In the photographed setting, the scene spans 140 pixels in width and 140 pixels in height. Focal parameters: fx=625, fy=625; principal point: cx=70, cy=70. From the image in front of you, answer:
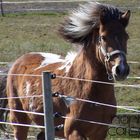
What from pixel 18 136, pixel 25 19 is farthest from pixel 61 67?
pixel 25 19

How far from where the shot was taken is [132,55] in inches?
598

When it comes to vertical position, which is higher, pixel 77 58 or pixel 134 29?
pixel 77 58

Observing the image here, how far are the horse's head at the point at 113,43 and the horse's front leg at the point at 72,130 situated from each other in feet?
1.94

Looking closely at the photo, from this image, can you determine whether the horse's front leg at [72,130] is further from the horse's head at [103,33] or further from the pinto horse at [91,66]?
the horse's head at [103,33]

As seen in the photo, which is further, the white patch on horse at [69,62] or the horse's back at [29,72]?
the horse's back at [29,72]

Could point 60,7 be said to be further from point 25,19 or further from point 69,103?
point 69,103

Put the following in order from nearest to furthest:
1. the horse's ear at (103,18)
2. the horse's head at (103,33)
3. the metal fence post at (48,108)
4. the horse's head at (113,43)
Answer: the metal fence post at (48,108) → the horse's head at (113,43) → the horse's head at (103,33) → the horse's ear at (103,18)

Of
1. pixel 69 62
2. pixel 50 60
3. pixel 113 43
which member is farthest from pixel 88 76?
pixel 50 60

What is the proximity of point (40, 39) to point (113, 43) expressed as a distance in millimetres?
12506

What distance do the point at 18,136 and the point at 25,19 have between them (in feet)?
51.5

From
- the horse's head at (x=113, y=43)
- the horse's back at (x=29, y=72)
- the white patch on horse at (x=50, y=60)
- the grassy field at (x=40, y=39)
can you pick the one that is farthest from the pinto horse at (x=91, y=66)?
the grassy field at (x=40, y=39)

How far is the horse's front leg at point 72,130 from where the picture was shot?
6.02 m

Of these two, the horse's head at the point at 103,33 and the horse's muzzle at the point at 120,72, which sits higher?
the horse's head at the point at 103,33

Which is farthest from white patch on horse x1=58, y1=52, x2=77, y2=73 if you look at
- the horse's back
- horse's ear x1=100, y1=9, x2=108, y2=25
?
horse's ear x1=100, y1=9, x2=108, y2=25
